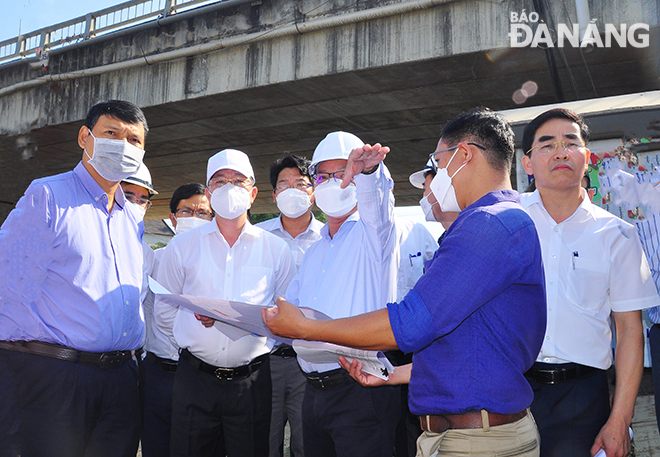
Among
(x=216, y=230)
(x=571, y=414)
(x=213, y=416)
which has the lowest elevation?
(x=213, y=416)

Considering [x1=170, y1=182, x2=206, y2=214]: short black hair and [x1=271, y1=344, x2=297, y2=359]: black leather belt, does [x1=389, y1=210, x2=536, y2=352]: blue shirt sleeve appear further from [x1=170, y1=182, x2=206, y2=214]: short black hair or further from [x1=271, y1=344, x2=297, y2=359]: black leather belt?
[x1=170, y1=182, x2=206, y2=214]: short black hair

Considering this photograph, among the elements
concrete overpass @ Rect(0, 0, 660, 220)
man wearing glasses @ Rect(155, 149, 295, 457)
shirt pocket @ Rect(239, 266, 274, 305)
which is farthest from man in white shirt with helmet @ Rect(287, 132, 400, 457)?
concrete overpass @ Rect(0, 0, 660, 220)

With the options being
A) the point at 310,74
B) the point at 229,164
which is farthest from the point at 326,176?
the point at 310,74

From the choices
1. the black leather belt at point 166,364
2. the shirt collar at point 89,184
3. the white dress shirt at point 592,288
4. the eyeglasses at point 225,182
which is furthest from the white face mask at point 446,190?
the black leather belt at point 166,364

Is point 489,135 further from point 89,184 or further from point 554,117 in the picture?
point 89,184

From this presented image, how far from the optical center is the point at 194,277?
406 centimetres

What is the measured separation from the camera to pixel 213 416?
3.68 meters

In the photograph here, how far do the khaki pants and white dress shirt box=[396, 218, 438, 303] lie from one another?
7.33ft

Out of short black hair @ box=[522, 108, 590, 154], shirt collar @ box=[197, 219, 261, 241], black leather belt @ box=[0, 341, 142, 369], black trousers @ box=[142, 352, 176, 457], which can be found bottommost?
black trousers @ box=[142, 352, 176, 457]

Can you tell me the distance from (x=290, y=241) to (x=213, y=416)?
6.89ft

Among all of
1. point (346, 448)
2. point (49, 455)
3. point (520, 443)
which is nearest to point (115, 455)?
point (49, 455)

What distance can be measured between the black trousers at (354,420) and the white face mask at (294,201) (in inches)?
86.1

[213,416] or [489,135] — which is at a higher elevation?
[489,135]

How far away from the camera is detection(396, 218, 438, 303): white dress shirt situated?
4.45m
